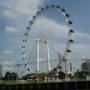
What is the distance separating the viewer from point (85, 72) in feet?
482

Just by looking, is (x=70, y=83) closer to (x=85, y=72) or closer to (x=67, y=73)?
(x=67, y=73)

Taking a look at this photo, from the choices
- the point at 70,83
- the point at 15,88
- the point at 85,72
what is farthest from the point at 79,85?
the point at 85,72

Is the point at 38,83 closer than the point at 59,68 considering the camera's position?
Yes

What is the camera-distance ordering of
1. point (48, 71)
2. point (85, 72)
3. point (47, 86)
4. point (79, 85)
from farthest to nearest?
point (85, 72) < point (48, 71) < point (47, 86) < point (79, 85)

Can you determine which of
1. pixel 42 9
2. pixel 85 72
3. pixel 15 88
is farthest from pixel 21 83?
pixel 85 72

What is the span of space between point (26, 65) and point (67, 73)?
1445 centimetres

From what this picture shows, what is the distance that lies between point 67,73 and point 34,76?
520 inches

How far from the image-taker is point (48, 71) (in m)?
110

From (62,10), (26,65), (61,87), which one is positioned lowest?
(61,87)

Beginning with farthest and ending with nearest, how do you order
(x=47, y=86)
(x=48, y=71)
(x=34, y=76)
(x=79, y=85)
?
1. (x=34, y=76)
2. (x=48, y=71)
3. (x=47, y=86)
4. (x=79, y=85)

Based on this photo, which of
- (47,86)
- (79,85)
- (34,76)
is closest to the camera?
(79,85)

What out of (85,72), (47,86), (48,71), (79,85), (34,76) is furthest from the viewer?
(85,72)

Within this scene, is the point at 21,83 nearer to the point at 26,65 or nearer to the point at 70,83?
the point at 26,65

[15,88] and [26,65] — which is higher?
[26,65]
